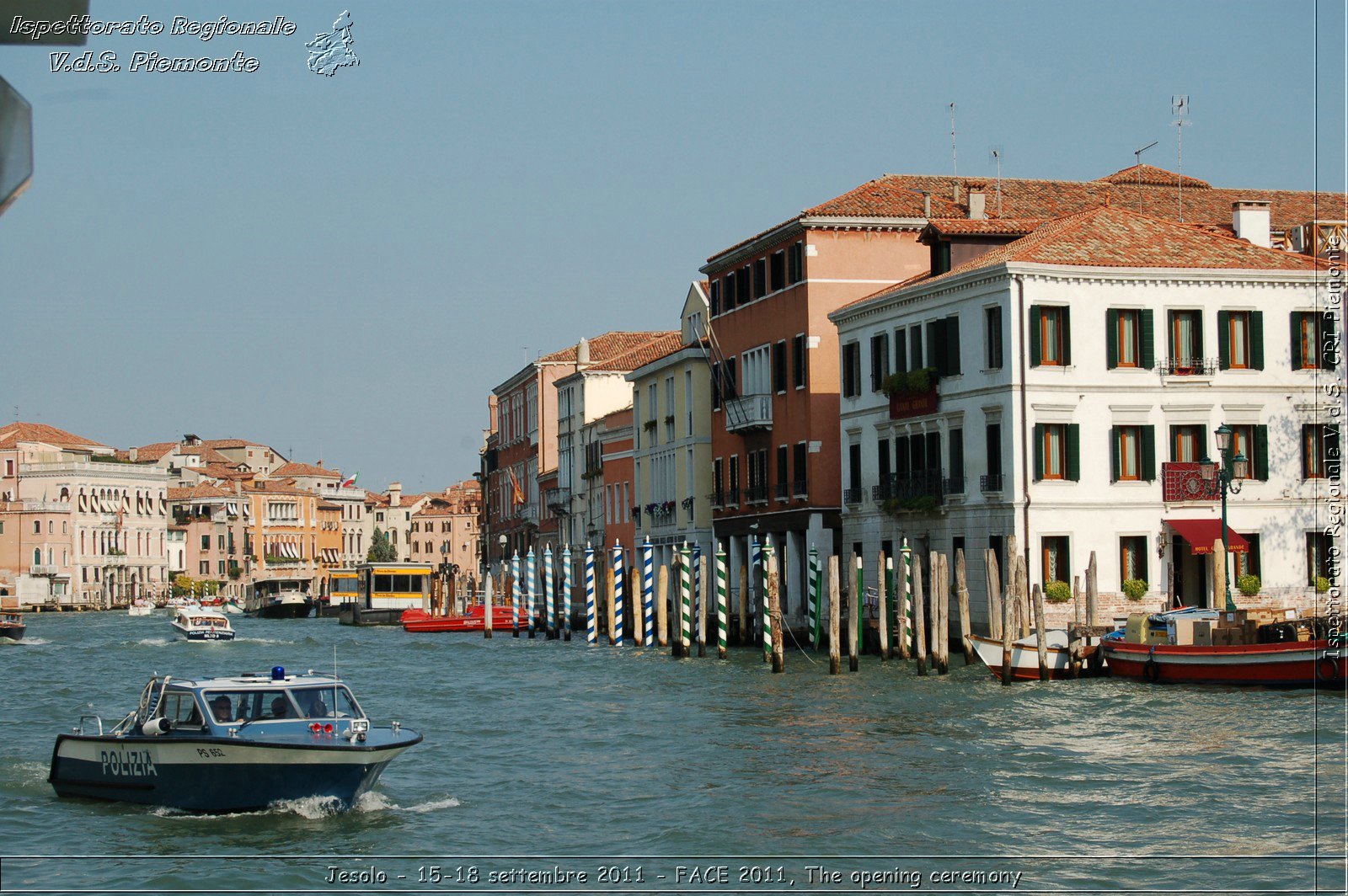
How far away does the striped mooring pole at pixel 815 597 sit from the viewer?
3105 centimetres

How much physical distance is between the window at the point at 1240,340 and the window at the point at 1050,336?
2640 mm

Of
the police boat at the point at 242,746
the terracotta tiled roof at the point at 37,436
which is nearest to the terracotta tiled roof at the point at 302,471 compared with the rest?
the terracotta tiled roof at the point at 37,436

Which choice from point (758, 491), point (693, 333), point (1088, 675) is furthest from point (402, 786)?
point (693, 333)

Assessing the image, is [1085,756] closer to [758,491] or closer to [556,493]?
[758,491]

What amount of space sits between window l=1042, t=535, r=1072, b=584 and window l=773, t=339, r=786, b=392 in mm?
10879

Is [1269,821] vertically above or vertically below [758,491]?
below

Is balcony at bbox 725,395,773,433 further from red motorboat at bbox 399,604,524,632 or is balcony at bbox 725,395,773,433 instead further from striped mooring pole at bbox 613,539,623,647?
red motorboat at bbox 399,604,524,632

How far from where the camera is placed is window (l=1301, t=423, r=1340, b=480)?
1089 inches

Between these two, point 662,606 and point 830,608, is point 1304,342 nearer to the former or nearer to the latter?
point 830,608

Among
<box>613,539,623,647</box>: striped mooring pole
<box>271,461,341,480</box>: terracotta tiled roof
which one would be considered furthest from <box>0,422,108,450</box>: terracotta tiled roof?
<box>613,539,623,647</box>: striped mooring pole

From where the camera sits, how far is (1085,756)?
55.3 feet

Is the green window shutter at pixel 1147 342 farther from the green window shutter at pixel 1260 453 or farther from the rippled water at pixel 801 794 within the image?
the rippled water at pixel 801 794

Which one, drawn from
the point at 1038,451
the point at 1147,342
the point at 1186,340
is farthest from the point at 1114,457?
the point at 1186,340

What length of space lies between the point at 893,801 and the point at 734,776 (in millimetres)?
2289
